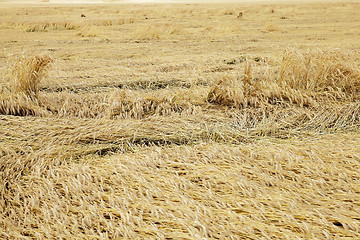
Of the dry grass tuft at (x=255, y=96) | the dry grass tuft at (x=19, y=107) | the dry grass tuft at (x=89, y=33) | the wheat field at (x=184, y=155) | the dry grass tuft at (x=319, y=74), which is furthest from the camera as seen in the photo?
the dry grass tuft at (x=89, y=33)

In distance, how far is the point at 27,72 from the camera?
163 inches

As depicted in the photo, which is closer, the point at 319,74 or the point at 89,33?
the point at 319,74

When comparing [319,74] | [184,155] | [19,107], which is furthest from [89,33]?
[184,155]

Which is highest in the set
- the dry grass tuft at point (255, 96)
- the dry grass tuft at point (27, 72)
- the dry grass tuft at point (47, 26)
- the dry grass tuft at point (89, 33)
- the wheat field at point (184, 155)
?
the dry grass tuft at point (47, 26)

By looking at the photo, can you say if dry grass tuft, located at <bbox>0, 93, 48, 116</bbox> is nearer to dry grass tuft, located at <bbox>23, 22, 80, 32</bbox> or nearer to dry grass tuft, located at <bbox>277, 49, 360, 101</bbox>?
dry grass tuft, located at <bbox>277, 49, 360, 101</bbox>

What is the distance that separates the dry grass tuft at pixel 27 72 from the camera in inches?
163

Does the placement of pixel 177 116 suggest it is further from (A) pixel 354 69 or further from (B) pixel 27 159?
(A) pixel 354 69

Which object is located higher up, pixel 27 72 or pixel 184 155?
pixel 27 72

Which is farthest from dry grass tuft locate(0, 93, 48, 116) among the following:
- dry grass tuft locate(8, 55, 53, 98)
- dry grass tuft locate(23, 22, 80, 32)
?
dry grass tuft locate(23, 22, 80, 32)

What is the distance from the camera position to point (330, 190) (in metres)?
2.31

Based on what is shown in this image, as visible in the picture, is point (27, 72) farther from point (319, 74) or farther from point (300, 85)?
point (319, 74)

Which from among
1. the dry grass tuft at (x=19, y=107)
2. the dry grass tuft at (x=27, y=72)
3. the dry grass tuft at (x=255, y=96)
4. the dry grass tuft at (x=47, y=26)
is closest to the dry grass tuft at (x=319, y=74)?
the dry grass tuft at (x=255, y=96)

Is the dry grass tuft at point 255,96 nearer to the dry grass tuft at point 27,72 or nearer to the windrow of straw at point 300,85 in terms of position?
the windrow of straw at point 300,85

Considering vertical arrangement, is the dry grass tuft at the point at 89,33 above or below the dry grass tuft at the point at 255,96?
above
